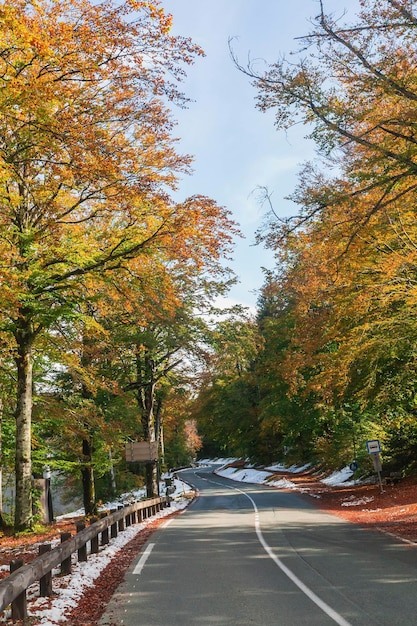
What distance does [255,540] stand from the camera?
13117 millimetres

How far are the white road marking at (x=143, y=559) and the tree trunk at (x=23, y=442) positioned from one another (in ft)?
13.6

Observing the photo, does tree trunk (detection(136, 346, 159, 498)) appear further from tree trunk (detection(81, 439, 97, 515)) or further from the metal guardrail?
the metal guardrail

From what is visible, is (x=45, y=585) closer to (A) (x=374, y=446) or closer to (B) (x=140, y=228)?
(B) (x=140, y=228)

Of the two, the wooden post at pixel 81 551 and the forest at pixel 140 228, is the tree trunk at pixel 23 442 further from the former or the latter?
the wooden post at pixel 81 551

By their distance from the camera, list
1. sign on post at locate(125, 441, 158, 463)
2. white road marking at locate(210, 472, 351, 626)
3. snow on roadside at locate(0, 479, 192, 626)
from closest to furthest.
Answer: white road marking at locate(210, 472, 351, 626) → snow on roadside at locate(0, 479, 192, 626) → sign on post at locate(125, 441, 158, 463)

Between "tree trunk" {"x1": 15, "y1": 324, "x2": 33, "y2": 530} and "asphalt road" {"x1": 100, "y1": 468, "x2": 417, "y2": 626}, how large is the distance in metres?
3.76

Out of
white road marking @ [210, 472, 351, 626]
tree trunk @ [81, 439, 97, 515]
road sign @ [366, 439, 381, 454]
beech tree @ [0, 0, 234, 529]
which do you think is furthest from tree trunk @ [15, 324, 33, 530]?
road sign @ [366, 439, 381, 454]

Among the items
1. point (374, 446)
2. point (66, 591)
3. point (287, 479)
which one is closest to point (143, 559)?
point (66, 591)

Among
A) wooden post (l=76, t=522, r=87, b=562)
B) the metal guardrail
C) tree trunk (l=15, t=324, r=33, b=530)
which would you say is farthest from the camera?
tree trunk (l=15, t=324, r=33, b=530)

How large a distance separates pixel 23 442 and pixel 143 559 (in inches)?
233

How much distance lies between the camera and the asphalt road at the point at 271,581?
6402 mm

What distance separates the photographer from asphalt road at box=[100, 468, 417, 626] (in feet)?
21.0

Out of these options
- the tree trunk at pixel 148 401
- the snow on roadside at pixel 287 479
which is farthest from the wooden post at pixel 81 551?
the snow on roadside at pixel 287 479

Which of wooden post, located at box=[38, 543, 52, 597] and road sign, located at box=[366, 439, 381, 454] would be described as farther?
road sign, located at box=[366, 439, 381, 454]
